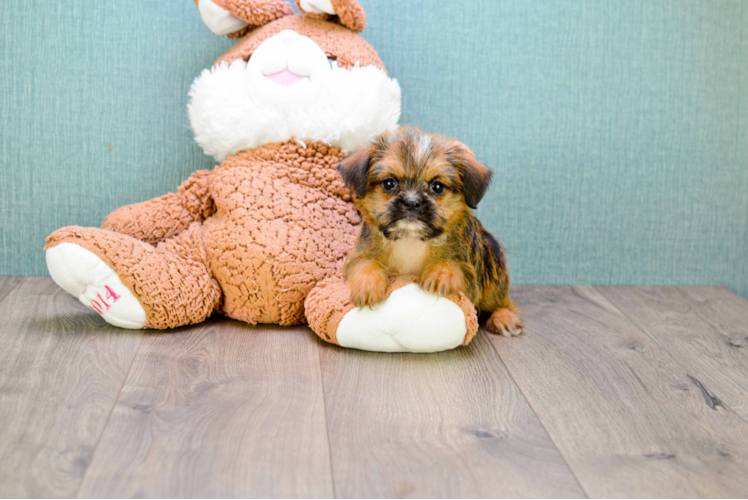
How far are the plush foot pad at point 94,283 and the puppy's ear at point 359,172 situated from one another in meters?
0.76

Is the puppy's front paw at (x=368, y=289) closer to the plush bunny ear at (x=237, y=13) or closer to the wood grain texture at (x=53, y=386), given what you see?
the wood grain texture at (x=53, y=386)

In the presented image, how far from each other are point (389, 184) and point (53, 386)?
1043 mm

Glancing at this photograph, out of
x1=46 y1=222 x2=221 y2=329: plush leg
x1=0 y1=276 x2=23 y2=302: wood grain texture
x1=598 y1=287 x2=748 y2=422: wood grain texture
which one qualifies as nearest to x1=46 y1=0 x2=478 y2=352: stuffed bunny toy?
x1=46 y1=222 x2=221 y2=329: plush leg

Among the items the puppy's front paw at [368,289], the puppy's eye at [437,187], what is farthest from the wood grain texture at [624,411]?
the puppy's eye at [437,187]

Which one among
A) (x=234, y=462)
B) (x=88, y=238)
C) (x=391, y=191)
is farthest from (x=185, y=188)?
(x=234, y=462)

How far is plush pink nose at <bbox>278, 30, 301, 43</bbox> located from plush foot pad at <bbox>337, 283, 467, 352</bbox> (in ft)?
3.10

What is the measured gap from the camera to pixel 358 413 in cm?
162

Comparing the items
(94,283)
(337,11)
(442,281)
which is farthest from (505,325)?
(94,283)

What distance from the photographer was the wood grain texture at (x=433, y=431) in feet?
4.41

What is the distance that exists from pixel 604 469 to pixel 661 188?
1.76 metres

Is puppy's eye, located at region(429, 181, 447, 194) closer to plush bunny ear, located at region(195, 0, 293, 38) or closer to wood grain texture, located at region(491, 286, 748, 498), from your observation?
wood grain texture, located at region(491, 286, 748, 498)

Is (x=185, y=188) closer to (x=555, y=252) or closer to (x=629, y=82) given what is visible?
(x=555, y=252)

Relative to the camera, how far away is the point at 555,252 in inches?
113

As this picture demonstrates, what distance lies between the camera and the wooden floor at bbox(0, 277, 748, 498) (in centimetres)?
134
